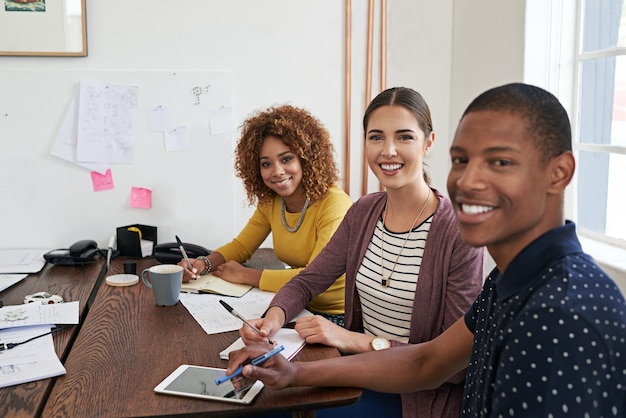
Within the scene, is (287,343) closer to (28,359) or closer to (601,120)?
(28,359)

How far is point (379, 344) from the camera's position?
1.54 metres

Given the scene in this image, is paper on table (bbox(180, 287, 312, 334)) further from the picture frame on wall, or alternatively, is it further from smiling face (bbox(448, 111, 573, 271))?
the picture frame on wall

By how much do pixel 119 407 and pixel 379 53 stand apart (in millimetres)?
2076

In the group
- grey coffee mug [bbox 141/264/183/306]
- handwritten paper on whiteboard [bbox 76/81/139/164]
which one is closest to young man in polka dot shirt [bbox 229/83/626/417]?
grey coffee mug [bbox 141/264/183/306]

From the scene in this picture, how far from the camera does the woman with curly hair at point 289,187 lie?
2.23 metres

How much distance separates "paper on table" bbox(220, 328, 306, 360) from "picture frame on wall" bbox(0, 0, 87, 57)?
1675 millimetres

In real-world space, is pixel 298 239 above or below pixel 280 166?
below

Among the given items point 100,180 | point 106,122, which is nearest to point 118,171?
point 100,180

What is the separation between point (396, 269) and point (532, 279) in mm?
824

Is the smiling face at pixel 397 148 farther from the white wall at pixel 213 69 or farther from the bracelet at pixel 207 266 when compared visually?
the white wall at pixel 213 69

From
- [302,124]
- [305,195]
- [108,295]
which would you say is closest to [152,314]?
[108,295]

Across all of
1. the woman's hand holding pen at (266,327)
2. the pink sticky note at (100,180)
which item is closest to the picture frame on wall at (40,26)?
the pink sticky note at (100,180)

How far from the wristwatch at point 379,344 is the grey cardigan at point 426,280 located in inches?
A: 0.7

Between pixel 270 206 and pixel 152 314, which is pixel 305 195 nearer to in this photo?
pixel 270 206
